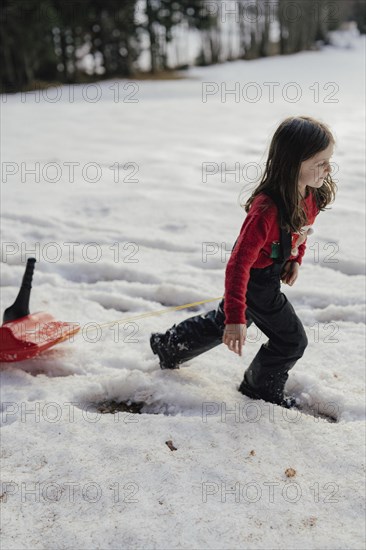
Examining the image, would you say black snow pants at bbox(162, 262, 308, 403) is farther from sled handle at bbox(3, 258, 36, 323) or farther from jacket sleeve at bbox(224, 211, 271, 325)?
sled handle at bbox(3, 258, 36, 323)

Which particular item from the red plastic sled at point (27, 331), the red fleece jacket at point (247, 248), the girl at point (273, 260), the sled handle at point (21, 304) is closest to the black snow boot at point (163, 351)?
the girl at point (273, 260)

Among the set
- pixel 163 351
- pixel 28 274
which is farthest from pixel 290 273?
pixel 28 274

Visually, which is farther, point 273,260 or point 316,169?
point 273,260

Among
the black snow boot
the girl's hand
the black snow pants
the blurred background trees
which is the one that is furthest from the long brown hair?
the blurred background trees

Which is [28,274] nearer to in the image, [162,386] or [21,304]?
[21,304]

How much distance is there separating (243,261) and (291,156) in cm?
43

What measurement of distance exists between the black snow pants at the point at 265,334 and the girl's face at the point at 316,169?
373 millimetres

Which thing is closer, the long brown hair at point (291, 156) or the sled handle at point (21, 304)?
the long brown hair at point (291, 156)

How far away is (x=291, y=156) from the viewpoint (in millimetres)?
2021

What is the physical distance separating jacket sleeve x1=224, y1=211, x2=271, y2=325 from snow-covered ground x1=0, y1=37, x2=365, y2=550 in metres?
0.57

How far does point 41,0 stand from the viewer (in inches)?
528

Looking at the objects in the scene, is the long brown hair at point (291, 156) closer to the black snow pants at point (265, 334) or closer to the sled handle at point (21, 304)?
the black snow pants at point (265, 334)

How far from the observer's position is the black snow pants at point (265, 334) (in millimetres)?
2295

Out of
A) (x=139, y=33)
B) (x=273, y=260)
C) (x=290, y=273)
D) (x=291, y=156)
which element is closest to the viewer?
(x=291, y=156)
